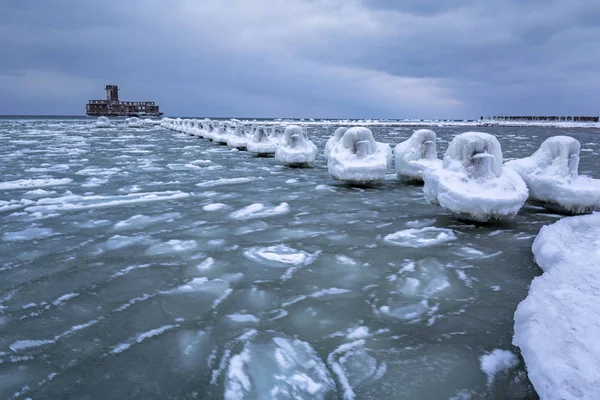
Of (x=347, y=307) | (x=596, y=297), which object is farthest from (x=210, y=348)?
(x=596, y=297)

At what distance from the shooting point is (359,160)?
8930mm

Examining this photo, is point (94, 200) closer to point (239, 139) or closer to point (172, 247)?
point (172, 247)

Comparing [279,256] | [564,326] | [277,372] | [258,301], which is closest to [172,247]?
[279,256]

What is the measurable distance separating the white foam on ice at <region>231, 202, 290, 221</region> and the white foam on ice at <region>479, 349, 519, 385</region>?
14.1 ft

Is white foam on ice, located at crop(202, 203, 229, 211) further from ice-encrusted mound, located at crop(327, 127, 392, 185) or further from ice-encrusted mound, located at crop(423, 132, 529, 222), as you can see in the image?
ice-encrusted mound, located at crop(423, 132, 529, 222)

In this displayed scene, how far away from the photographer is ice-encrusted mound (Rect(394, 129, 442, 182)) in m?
9.08

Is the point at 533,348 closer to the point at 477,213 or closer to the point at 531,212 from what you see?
the point at 477,213

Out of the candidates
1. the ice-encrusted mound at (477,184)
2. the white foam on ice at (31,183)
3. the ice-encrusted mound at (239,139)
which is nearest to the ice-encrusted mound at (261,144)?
the ice-encrusted mound at (239,139)

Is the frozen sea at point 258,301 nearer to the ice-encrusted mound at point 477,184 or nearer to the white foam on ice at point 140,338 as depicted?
the white foam on ice at point 140,338

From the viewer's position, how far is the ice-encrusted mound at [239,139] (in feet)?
62.6

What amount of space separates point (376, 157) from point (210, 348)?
6.85 m

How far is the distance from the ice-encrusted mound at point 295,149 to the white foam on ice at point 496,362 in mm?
10098

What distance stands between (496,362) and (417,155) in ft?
23.4

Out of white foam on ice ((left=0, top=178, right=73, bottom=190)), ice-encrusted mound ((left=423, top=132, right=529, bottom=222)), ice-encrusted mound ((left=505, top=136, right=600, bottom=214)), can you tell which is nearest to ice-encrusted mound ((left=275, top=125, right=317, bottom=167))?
white foam on ice ((left=0, top=178, right=73, bottom=190))
